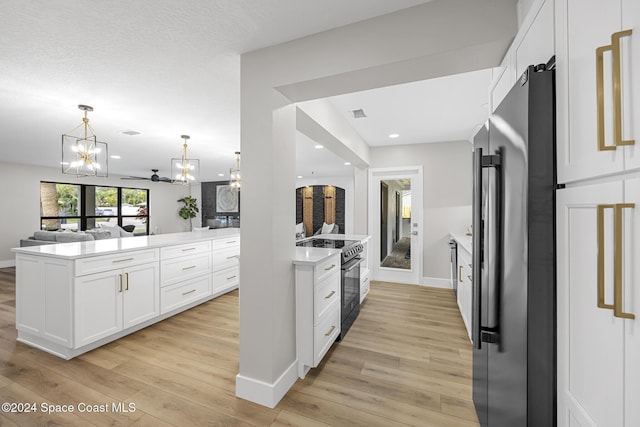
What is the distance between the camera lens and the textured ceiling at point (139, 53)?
1483 millimetres

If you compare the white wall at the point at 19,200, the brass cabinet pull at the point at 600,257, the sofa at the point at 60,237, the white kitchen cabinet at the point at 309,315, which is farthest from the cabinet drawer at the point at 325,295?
the white wall at the point at 19,200

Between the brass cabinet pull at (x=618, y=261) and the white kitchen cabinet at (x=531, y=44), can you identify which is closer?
the brass cabinet pull at (x=618, y=261)

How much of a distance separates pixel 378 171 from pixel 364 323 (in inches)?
110

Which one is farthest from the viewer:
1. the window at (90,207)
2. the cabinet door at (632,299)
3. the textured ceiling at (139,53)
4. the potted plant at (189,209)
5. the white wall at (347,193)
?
the potted plant at (189,209)

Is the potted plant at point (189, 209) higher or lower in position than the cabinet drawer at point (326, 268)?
higher

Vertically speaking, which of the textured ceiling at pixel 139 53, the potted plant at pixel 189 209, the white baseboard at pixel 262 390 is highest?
the textured ceiling at pixel 139 53

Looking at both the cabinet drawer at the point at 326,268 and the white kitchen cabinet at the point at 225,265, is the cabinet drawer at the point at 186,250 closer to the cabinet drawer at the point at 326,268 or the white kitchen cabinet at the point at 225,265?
the white kitchen cabinet at the point at 225,265

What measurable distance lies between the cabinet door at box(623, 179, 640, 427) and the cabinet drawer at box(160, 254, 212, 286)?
139 inches

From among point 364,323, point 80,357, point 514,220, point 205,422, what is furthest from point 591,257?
point 80,357

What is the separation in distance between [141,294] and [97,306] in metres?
0.41

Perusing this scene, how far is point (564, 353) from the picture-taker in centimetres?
82

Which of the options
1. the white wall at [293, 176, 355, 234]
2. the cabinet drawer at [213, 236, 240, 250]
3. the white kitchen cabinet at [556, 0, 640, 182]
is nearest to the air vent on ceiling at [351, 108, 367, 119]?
the white kitchen cabinet at [556, 0, 640, 182]

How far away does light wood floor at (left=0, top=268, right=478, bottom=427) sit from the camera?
1.68 metres

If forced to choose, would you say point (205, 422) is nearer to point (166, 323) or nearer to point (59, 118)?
point (166, 323)
